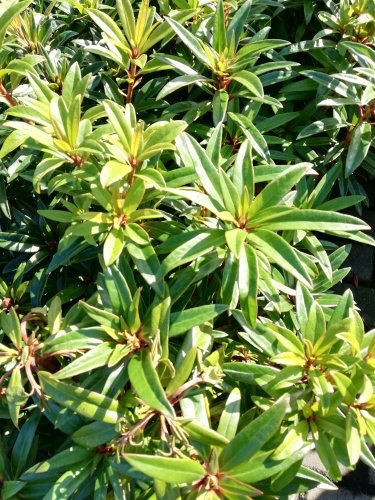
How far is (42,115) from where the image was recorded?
130cm

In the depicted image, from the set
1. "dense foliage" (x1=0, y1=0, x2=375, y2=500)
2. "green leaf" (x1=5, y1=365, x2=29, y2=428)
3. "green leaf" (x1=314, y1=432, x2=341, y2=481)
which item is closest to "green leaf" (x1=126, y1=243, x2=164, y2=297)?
"dense foliage" (x1=0, y1=0, x2=375, y2=500)

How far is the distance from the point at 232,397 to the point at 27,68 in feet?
3.28

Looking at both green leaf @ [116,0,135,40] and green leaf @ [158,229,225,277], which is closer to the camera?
green leaf @ [158,229,225,277]

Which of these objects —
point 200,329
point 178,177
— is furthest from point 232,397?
point 178,177

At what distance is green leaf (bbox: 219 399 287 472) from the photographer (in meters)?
1.06

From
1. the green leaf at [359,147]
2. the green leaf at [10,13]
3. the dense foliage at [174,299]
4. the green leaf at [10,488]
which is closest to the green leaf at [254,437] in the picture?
the dense foliage at [174,299]

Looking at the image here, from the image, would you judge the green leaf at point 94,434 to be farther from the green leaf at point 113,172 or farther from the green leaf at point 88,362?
the green leaf at point 113,172

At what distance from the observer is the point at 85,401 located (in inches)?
44.7

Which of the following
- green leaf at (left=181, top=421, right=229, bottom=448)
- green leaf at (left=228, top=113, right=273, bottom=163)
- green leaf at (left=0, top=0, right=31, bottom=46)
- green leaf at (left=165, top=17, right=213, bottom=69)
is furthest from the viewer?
green leaf at (left=228, top=113, right=273, bottom=163)

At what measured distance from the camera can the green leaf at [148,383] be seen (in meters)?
1.03

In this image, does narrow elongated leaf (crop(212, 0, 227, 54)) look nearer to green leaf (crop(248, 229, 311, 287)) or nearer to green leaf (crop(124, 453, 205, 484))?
green leaf (crop(248, 229, 311, 287))

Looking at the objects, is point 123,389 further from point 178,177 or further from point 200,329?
point 178,177

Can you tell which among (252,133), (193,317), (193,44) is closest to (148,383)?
(193,317)

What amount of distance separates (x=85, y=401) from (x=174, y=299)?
0.30 metres
